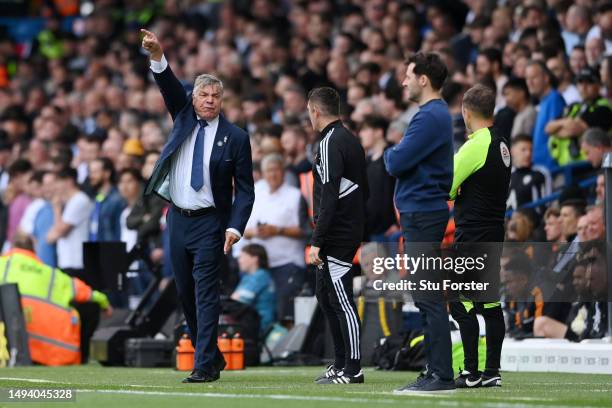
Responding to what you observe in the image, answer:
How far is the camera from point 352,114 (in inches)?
673

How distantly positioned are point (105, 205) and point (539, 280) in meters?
7.36

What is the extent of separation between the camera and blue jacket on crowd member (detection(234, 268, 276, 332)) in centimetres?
1552

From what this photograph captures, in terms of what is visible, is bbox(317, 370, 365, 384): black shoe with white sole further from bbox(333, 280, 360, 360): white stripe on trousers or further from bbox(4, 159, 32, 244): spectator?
bbox(4, 159, 32, 244): spectator

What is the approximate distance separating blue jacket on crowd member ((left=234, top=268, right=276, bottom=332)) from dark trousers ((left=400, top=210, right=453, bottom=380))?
6470 mm

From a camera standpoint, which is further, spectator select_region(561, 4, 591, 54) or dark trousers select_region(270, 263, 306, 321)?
spectator select_region(561, 4, 591, 54)

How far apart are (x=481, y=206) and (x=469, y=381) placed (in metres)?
1.18

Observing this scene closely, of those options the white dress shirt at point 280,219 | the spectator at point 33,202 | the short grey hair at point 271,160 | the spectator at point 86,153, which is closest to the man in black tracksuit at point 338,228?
the white dress shirt at point 280,219

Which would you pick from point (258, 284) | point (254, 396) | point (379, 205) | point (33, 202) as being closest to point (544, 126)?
point (379, 205)

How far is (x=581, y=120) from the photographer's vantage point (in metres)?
14.3

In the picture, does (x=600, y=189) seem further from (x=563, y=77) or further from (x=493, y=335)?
(x=493, y=335)

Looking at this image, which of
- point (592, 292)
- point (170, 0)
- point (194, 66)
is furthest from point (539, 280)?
point (170, 0)

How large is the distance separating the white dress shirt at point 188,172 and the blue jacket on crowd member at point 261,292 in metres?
4.57

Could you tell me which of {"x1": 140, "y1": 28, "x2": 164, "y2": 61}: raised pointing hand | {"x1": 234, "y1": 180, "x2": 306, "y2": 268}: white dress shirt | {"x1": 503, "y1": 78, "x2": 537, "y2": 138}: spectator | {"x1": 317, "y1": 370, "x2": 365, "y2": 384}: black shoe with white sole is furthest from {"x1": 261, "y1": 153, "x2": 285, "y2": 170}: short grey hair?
{"x1": 317, "y1": 370, "x2": 365, "y2": 384}: black shoe with white sole

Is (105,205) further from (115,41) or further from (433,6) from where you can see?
(115,41)
